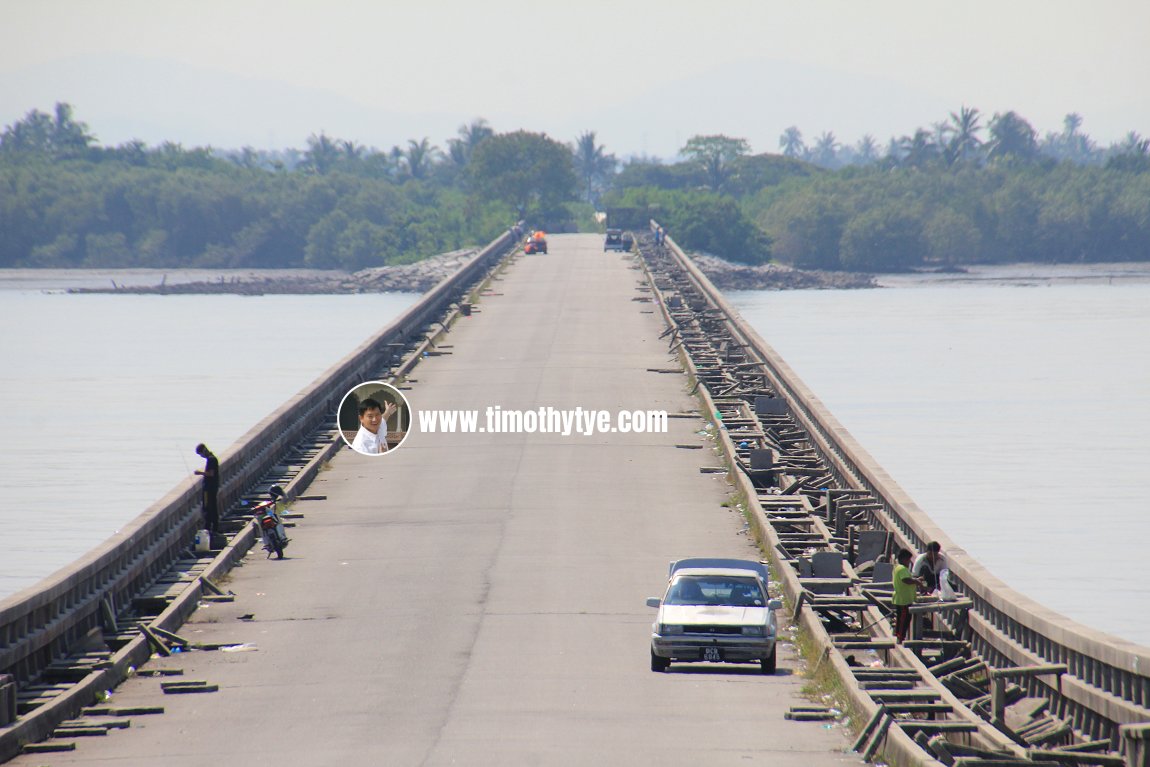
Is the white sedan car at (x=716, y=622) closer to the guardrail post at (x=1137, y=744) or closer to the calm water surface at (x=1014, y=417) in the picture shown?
the guardrail post at (x=1137, y=744)

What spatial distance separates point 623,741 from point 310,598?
31.3 ft

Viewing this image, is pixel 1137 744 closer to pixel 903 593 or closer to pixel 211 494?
pixel 903 593

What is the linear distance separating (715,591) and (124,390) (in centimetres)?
7887

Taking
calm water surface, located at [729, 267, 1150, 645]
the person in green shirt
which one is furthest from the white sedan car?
calm water surface, located at [729, 267, 1150, 645]

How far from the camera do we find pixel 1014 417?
262ft

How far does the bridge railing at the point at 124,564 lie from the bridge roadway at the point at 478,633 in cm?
133

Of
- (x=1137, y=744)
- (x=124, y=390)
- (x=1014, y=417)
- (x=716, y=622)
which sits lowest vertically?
(x=124, y=390)

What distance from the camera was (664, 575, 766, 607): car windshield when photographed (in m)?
21.1

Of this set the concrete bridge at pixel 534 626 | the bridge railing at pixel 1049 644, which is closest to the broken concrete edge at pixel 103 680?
the concrete bridge at pixel 534 626

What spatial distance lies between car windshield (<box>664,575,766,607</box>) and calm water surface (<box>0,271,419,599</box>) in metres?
26.2

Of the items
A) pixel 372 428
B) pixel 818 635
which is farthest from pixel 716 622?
pixel 372 428

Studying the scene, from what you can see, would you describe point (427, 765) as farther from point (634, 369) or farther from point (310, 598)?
point (634, 369)

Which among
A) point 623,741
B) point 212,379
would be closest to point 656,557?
point 623,741

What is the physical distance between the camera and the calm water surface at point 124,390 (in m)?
55.8
